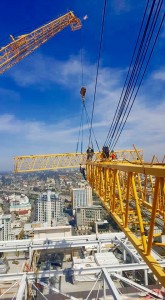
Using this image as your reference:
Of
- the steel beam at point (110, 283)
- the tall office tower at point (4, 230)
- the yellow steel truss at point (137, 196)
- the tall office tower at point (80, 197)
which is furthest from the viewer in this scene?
the tall office tower at point (80, 197)

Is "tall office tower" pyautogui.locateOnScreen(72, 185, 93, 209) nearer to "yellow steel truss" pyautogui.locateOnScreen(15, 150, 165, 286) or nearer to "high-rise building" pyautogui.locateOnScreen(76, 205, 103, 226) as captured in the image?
"high-rise building" pyautogui.locateOnScreen(76, 205, 103, 226)

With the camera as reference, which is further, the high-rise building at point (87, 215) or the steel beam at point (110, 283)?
the high-rise building at point (87, 215)

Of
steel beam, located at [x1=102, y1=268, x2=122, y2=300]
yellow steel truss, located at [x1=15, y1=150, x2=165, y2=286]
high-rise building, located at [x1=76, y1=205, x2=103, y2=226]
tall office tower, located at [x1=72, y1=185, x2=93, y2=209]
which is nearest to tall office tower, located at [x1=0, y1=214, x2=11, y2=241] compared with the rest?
high-rise building, located at [x1=76, y1=205, x2=103, y2=226]

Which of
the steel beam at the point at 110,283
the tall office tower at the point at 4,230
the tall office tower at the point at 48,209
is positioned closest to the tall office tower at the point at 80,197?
the tall office tower at the point at 48,209

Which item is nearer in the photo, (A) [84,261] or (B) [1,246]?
(A) [84,261]

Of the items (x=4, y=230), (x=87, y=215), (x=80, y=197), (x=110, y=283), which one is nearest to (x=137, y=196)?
(x=110, y=283)

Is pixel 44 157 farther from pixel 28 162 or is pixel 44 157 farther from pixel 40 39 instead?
pixel 40 39

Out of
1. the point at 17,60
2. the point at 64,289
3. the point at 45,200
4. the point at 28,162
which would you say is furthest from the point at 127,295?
the point at 45,200

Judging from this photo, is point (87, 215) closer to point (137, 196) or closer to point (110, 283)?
point (110, 283)

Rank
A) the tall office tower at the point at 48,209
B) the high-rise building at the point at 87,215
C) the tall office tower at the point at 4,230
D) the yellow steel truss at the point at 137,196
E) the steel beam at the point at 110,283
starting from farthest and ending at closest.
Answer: the tall office tower at the point at 48,209
the high-rise building at the point at 87,215
the tall office tower at the point at 4,230
the steel beam at the point at 110,283
the yellow steel truss at the point at 137,196

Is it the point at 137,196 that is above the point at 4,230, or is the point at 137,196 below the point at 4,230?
above

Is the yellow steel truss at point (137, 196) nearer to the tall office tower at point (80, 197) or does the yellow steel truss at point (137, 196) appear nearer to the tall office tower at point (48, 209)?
the tall office tower at point (48, 209)
